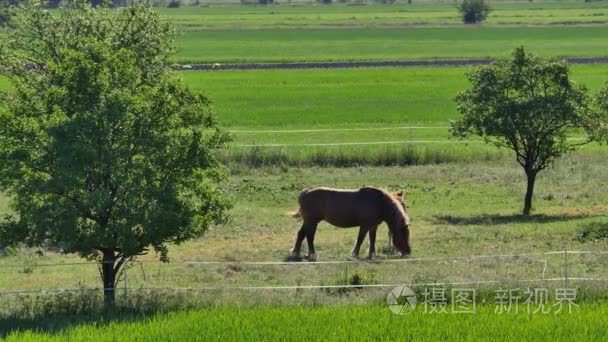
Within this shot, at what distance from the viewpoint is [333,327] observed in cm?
1847

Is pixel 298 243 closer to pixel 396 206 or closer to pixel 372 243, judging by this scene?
pixel 372 243

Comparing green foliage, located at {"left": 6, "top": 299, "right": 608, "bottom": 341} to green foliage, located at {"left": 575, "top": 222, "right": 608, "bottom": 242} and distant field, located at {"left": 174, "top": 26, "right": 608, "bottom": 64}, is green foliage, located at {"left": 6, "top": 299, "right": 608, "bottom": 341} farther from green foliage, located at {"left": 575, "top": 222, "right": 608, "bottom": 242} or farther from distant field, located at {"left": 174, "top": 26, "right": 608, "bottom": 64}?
distant field, located at {"left": 174, "top": 26, "right": 608, "bottom": 64}

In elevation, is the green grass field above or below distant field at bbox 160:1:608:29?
below

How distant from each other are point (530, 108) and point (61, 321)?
2156 centimetres

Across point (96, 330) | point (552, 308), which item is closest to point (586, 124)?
point (552, 308)

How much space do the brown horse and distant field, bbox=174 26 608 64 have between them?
62.1 meters

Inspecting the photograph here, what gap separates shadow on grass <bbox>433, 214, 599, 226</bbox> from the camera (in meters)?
35.1

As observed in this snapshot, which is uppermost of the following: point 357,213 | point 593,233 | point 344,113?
point 357,213

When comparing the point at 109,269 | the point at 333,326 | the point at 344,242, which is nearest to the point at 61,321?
the point at 109,269

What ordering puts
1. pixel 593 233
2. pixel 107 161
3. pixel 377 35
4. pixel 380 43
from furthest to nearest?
pixel 377 35
pixel 380 43
pixel 593 233
pixel 107 161

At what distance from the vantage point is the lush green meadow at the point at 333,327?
58.7 ft

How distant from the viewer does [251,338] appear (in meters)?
17.8

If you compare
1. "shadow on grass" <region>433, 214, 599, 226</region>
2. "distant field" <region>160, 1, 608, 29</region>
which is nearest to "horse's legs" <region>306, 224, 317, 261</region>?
"shadow on grass" <region>433, 214, 599, 226</region>

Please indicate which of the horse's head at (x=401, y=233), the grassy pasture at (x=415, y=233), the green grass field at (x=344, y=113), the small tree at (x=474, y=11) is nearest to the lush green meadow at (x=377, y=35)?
the small tree at (x=474, y=11)
